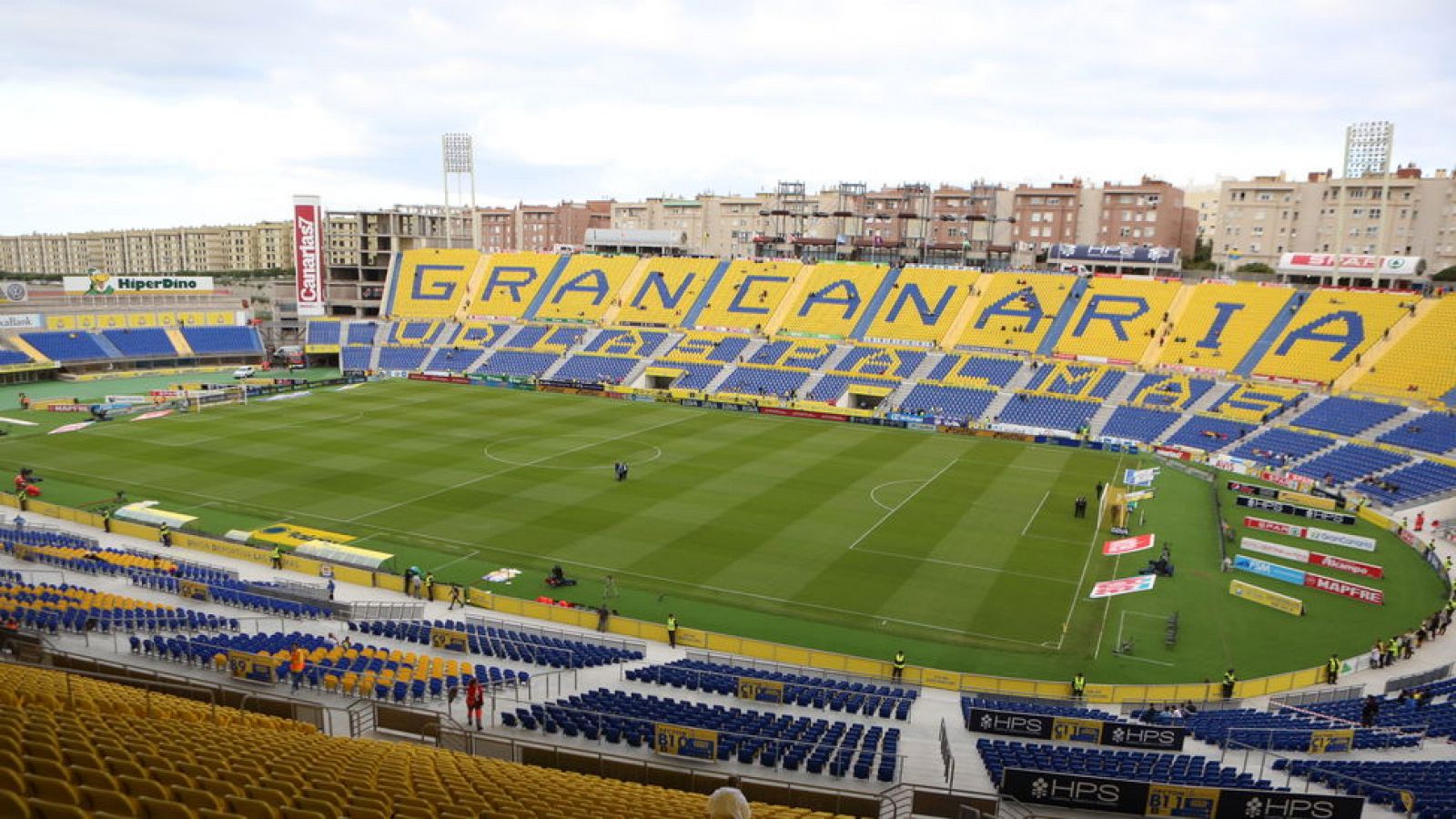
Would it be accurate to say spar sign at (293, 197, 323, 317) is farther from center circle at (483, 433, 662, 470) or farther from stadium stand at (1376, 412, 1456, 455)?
stadium stand at (1376, 412, 1456, 455)

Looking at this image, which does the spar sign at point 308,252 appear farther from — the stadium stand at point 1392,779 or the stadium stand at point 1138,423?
the stadium stand at point 1392,779

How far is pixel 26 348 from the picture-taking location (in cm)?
7269

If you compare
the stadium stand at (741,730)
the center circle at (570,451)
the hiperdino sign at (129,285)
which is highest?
the hiperdino sign at (129,285)

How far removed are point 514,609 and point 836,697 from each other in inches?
483

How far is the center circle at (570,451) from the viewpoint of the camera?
4725 cm

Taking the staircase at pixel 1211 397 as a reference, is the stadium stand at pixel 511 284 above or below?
above

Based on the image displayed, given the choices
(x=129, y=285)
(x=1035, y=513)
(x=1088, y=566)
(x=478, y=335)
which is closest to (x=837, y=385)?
(x=1035, y=513)

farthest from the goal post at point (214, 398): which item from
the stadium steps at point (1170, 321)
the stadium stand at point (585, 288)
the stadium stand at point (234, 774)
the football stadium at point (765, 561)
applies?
the stadium steps at point (1170, 321)

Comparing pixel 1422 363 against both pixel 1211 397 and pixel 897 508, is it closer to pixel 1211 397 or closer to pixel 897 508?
pixel 1211 397

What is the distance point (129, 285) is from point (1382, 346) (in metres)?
103

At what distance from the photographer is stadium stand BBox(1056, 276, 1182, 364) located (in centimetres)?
6806

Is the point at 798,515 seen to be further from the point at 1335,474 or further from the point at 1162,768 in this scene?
the point at 1335,474

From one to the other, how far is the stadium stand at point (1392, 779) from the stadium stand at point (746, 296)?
64.3m

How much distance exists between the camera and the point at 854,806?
14180 millimetres
